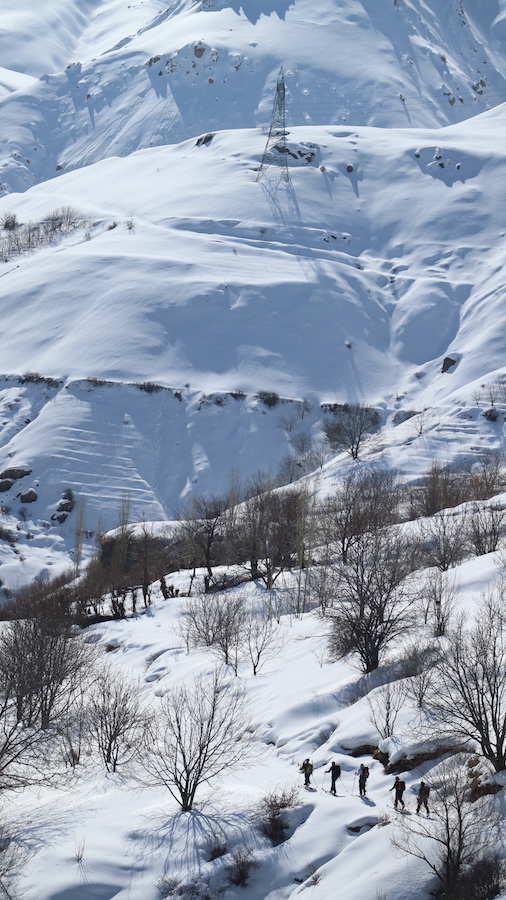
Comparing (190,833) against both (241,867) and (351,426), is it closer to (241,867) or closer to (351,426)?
(241,867)

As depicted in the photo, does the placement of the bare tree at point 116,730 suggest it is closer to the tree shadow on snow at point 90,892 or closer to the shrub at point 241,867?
the tree shadow on snow at point 90,892

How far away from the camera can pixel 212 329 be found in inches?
3799

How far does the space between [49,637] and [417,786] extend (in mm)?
21149

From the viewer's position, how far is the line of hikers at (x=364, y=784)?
17.6 metres

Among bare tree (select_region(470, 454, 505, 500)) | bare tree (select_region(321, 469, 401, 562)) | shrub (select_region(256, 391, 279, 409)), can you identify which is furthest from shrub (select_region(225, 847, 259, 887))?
shrub (select_region(256, 391, 279, 409))

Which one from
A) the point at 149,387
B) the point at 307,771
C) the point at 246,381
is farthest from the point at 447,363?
the point at 307,771

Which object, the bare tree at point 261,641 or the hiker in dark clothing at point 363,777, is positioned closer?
the hiker in dark clothing at point 363,777

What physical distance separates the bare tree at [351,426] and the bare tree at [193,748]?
47720 millimetres

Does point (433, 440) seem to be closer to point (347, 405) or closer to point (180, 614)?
point (347, 405)

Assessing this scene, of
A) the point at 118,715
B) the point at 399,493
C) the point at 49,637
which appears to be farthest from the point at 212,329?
the point at 118,715

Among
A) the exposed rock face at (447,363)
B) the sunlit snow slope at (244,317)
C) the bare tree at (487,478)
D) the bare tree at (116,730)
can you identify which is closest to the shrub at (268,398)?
the sunlit snow slope at (244,317)

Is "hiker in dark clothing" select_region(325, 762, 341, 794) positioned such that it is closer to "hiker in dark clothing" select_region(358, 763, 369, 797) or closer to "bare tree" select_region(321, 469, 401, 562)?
"hiker in dark clothing" select_region(358, 763, 369, 797)

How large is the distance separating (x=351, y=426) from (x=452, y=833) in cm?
6572

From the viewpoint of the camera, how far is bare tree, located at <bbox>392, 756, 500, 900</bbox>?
1557cm
